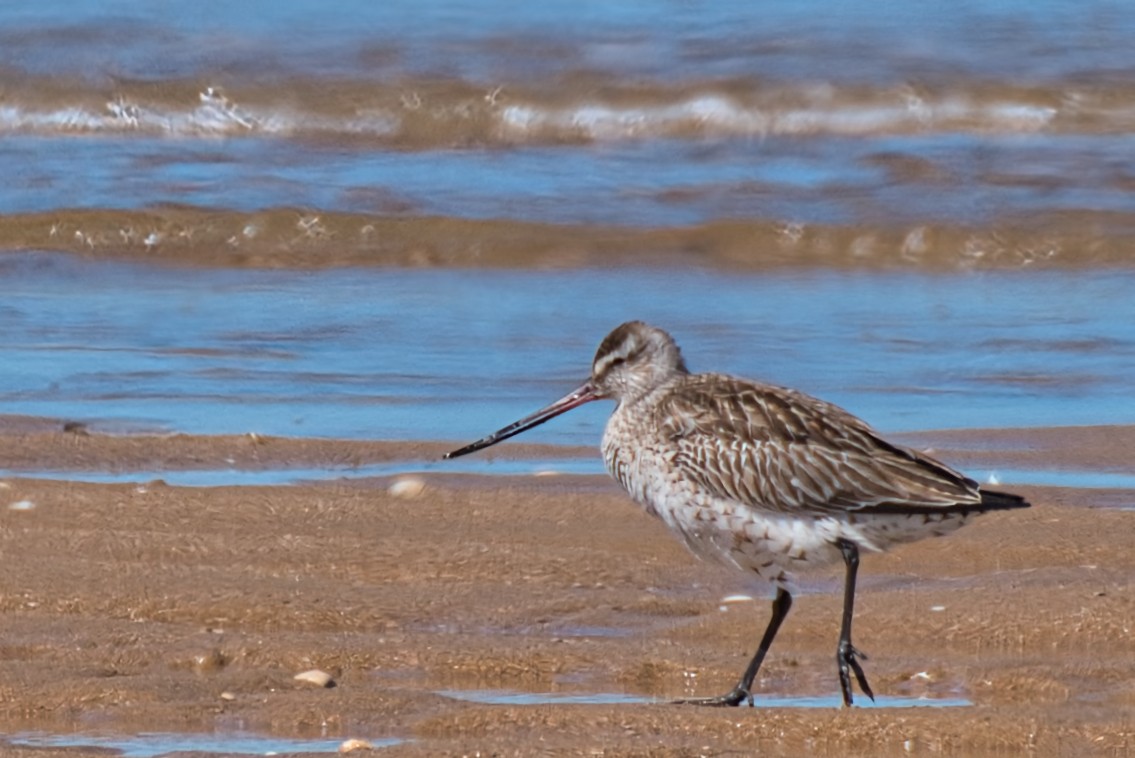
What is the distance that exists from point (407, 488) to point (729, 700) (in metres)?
2.39

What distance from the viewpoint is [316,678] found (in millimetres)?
5234

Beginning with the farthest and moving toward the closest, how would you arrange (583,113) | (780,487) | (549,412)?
(583,113) → (549,412) → (780,487)

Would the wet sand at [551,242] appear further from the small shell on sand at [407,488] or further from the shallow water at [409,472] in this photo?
the small shell on sand at [407,488]

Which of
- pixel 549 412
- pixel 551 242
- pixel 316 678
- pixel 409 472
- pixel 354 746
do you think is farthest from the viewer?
pixel 551 242

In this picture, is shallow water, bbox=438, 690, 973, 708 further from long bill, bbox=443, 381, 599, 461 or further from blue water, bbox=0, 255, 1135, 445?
blue water, bbox=0, 255, 1135, 445

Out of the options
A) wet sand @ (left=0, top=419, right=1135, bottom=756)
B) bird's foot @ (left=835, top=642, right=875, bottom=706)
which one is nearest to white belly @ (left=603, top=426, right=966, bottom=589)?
wet sand @ (left=0, top=419, right=1135, bottom=756)

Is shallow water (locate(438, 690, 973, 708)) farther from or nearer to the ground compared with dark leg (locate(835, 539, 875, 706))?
nearer to the ground

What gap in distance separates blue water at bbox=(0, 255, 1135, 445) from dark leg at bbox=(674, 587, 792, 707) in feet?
8.70

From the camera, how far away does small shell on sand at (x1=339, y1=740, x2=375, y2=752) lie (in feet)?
15.2

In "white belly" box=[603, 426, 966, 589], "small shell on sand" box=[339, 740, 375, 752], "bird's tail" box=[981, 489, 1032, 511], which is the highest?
"bird's tail" box=[981, 489, 1032, 511]

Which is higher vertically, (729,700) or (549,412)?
(549,412)

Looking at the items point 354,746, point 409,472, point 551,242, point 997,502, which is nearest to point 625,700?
point 354,746

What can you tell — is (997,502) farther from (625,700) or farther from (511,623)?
(511,623)

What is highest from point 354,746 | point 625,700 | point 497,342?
point 354,746
